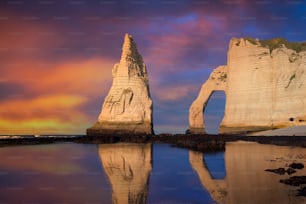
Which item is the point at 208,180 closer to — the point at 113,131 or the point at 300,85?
the point at 300,85

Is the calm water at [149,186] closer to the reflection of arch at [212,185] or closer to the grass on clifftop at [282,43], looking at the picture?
the reflection of arch at [212,185]

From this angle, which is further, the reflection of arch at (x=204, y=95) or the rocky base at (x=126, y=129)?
the reflection of arch at (x=204, y=95)

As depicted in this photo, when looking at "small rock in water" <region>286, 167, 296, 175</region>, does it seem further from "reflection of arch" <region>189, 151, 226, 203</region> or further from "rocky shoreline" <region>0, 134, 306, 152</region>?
"rocky shoreline" <region>0, 134, 306, 152</region>

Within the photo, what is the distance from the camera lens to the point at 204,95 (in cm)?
6469

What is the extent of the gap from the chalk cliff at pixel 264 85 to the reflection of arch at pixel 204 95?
14.8ft

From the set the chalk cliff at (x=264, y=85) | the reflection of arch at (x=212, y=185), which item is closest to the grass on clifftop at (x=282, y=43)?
the chalk cliff at (x=264, y=85)

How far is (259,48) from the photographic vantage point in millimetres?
55219

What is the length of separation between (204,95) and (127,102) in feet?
43.1

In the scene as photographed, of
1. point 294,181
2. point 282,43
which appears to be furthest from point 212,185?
point 282,43

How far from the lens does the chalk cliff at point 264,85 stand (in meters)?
50.7

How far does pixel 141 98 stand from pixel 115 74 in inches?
260

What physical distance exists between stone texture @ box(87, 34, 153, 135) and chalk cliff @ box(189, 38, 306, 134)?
12.7m

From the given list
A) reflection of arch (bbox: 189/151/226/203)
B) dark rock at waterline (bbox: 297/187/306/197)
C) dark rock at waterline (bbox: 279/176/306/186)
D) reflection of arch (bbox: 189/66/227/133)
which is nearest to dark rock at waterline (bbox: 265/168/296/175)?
dark rock at waterline (bbox: 279/176/306/186)

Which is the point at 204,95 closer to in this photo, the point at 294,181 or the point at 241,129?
the point at 241,129
